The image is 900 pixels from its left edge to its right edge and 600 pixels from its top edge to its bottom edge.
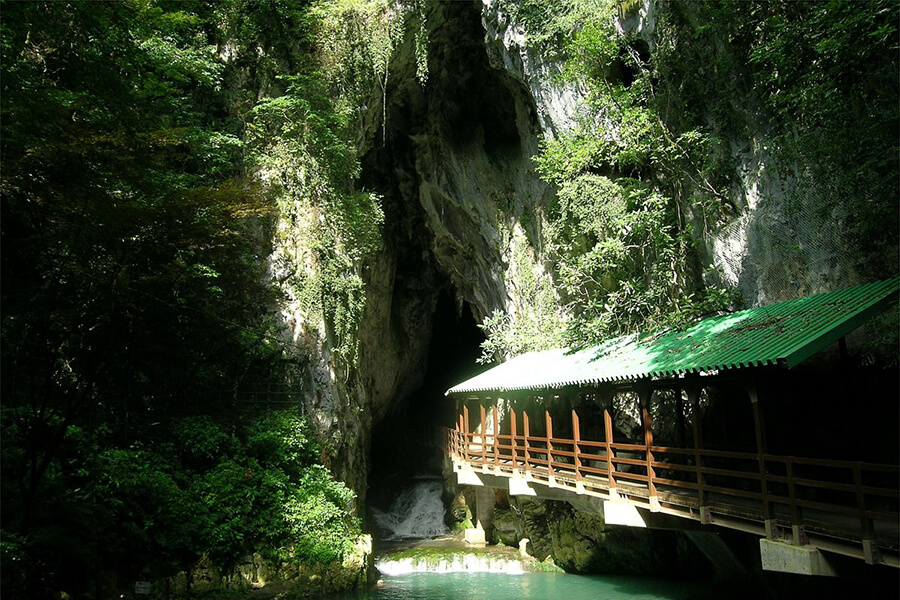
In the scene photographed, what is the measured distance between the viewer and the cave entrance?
1104 inches

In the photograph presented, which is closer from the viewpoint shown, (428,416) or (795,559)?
(795,559)

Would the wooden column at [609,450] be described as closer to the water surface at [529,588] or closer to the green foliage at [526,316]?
the water surface at [529,588]

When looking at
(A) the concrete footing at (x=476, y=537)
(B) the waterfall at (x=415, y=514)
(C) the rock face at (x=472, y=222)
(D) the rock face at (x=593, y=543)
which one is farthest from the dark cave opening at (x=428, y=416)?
(D) the rock face at (x=593, y=543)

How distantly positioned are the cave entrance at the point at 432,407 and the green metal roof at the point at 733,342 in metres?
15.9

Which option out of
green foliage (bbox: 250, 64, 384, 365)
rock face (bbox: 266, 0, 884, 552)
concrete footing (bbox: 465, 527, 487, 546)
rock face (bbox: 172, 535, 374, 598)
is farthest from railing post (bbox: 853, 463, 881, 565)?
concrete footing (bbox: 465, 527, 487, 546)

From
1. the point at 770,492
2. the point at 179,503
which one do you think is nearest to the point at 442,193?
the point at 179,503

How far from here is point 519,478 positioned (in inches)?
504

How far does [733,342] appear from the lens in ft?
26.7

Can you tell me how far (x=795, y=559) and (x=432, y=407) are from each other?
77.8 ft

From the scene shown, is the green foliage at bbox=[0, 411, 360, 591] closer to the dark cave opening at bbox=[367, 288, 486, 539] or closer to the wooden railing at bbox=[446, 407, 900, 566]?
the wooden railing at bbox=[446, 407, 900, 566]

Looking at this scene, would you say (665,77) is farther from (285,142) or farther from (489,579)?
(489,579)

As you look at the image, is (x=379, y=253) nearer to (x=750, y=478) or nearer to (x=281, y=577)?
(x=281, y=577)

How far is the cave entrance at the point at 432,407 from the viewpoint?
Answer: 28031mm

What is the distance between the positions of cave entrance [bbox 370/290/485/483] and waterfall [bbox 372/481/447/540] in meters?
2.88
